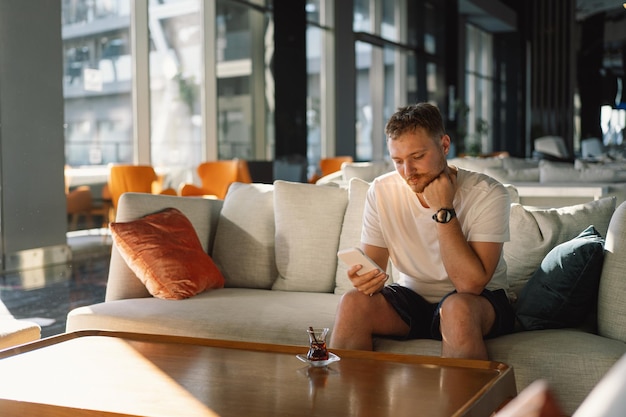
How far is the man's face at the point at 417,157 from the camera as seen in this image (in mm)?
2410

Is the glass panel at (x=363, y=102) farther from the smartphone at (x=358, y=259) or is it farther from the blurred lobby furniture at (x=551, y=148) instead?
the smartphone at (x=358, y=259)

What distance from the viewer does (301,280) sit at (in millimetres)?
3477

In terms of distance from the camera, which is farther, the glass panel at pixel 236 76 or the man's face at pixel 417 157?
the glass panel at pixel 236 76

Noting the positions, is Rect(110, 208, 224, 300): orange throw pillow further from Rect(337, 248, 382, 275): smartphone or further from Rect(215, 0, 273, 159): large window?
Rect(215, 0, 273, 159): large window

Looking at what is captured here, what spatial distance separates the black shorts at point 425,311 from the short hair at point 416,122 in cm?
52

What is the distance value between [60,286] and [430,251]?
4.10 meters

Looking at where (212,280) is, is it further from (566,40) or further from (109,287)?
(566,40)

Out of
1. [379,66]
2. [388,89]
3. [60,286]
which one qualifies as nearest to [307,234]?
[60,286]

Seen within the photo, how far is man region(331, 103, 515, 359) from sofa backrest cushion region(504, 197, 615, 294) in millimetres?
303

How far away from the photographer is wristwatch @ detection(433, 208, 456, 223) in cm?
238

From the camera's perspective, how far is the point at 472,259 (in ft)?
7.70

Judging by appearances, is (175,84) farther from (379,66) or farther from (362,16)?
(379,66)

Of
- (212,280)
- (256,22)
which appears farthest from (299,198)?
(256,22)

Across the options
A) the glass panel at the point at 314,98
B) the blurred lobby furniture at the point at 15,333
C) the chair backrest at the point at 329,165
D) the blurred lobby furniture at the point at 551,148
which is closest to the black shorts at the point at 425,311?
the blurred lobby furniture at the point at 15,333
